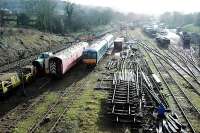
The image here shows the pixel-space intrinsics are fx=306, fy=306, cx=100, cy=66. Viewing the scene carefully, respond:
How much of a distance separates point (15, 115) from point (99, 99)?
6740 mm

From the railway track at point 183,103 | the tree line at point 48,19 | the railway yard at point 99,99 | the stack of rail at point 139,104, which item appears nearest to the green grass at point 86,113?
the railway yard at point 99,99

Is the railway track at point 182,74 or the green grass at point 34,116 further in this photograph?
the railway track at point 182,74

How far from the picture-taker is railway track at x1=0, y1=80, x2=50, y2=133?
62.2 ft

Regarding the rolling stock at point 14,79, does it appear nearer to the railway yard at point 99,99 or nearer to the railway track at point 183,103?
the railway yard at point 99,99

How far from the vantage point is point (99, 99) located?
24.4 meters

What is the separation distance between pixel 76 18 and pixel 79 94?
198 ft

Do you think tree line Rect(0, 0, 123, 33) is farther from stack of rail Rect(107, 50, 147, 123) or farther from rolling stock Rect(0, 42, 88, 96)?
rolling stock Rect(0, 42, 88, 96)

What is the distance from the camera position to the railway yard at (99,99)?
19.0m

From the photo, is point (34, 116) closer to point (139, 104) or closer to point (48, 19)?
point (139, 104)

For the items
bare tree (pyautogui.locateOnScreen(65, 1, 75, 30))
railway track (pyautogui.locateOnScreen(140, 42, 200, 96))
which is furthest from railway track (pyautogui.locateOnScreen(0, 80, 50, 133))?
bare tree (pyautogui.locateOnScreen(65, 1, 75, 30))

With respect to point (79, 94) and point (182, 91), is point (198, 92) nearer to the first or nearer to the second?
point (182, 91)

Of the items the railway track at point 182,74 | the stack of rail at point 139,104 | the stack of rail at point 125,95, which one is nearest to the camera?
the stack of rail at point 139,104

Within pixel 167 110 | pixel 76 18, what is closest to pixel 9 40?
pixel 167 110

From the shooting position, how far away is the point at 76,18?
84000 millimetres
